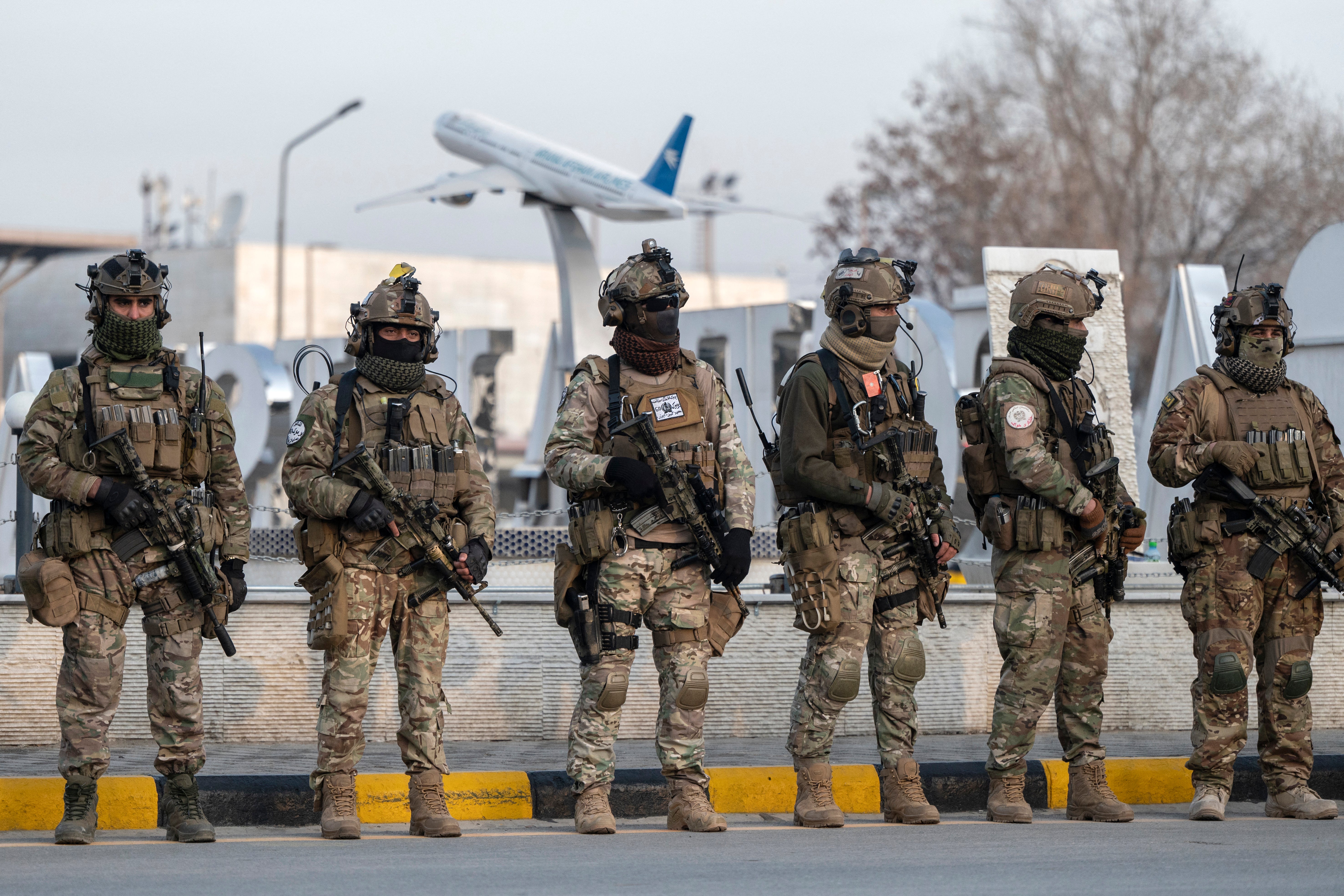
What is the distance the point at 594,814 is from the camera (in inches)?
250

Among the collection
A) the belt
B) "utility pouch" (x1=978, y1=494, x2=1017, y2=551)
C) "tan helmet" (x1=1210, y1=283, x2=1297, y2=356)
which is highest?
"tan helmet" (x1=1210, y1=283, x2=1297, y2=356)

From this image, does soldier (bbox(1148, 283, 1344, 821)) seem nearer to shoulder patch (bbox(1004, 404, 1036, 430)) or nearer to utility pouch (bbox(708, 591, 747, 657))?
shoulder patch (bbox(1004, 404, 1036, 430))

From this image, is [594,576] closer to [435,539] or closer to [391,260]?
[435,539]

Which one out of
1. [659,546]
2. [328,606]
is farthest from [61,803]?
→ [659,546]

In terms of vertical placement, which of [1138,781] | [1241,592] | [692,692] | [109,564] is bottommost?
[1138,781]

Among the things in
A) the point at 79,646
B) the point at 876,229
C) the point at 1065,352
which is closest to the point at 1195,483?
the point at 1065,352

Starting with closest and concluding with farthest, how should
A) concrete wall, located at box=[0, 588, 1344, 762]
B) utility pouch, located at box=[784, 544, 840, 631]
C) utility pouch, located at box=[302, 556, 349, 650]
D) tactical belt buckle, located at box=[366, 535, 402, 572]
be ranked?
1. utility pouch, located at box=[302, 556, 349, 650]
2. tactical belt buckle, located at box=[366, 535, 402, 572]
3. utility pouch, located at box=[784, 544, 840, 631]
4. concrete wall, located at box=[0, 588, 1344, 762]

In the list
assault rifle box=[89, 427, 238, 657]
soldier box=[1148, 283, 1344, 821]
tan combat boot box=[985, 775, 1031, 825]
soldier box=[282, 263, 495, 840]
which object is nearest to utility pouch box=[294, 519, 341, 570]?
soldier box=[282, 263, 495, 840]

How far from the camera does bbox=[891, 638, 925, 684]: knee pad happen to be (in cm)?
654

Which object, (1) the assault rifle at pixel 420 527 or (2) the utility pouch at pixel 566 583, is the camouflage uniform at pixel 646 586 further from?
(1) the assault rifle at pixel 420 527

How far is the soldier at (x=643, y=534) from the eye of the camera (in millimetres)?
6328

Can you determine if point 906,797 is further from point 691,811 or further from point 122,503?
point 122,503

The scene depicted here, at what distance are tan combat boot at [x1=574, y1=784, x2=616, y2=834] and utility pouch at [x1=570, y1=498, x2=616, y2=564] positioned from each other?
93cm

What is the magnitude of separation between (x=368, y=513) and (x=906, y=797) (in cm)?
252
